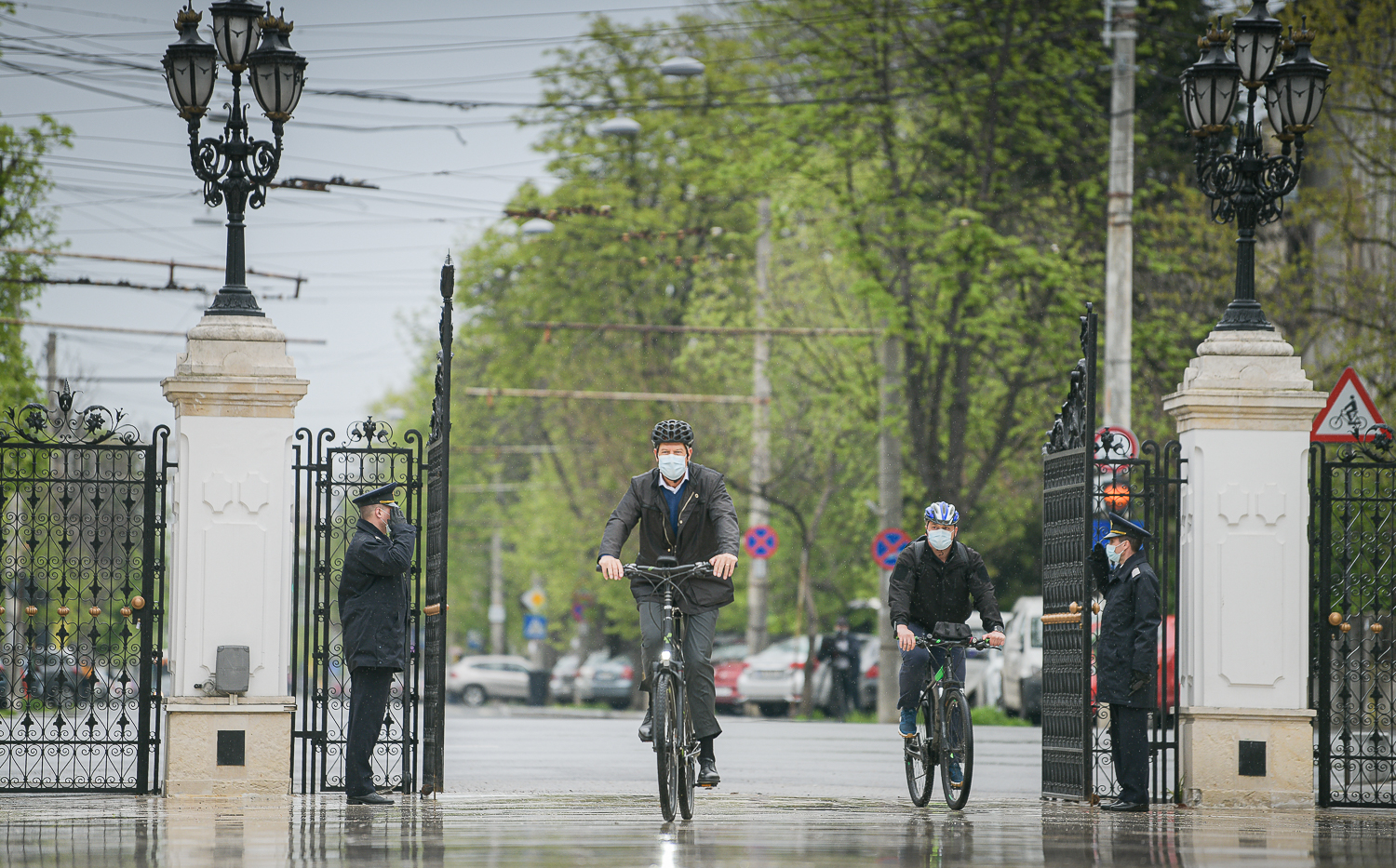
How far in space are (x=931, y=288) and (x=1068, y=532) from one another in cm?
1668

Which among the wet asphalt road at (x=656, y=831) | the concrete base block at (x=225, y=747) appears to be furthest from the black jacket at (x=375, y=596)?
the wet asphalt road at (x=656, y=831)

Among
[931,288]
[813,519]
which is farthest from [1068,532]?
[813,519]

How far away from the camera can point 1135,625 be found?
452 inches

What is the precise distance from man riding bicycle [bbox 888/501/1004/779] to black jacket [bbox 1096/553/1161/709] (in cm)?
74

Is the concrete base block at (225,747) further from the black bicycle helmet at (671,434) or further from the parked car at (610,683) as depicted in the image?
the parked car at (610,683)

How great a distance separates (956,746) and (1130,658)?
129cm

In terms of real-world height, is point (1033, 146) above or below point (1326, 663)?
above

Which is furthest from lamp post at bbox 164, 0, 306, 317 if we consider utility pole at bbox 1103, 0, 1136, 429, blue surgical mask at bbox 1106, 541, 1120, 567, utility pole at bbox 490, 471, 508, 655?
utility pole at bbox 490, 471, 508, 655

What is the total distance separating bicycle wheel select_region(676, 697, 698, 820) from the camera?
32.2ft

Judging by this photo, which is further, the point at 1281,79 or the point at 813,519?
the point at 813,519

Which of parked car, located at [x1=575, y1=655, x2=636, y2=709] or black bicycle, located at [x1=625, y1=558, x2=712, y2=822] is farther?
parked car, located at [x1=575, y1=655, x2=636, y2=709]

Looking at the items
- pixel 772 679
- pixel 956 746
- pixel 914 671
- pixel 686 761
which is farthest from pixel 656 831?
pixel 772 679

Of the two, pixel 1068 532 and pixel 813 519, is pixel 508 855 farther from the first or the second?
pixel 813 519

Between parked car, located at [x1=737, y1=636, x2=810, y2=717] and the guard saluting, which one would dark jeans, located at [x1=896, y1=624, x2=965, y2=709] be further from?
parked car, located at [x1=737, y1=636, x2=810, y2=717]
